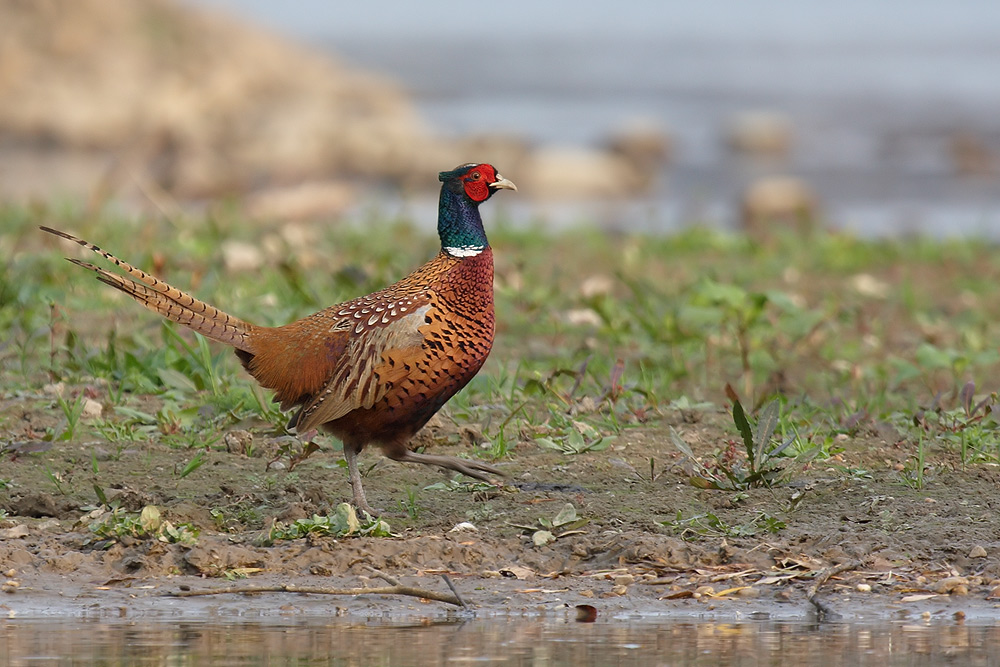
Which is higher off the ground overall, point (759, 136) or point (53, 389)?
point (759, 136)

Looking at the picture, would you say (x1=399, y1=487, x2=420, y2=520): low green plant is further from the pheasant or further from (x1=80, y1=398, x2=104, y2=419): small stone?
(x1=80, y1=398, x2=104, y2=419): small stone

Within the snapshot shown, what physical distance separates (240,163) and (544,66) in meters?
19.8

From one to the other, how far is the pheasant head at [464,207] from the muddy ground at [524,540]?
3.07 feet

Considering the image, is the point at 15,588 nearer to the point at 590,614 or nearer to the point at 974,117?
the point at 590,614

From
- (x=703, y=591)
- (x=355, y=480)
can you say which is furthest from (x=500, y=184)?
(x=703, y=591)

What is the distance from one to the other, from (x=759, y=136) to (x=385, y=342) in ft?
63.9

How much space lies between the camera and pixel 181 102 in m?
23.2

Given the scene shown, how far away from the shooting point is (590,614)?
183 inches

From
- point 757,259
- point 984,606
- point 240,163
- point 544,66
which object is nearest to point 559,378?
point 984,606

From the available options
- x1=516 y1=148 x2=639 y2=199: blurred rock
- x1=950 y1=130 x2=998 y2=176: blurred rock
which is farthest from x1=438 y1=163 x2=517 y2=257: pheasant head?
x1=950 y1=130 x2=998 y2=176: blurred rock

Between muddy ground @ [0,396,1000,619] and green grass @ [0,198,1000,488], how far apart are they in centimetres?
17

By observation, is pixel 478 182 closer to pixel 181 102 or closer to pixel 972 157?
pixel 972 157

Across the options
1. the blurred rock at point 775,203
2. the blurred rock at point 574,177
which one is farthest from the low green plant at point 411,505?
the blurred rock at point 574,177

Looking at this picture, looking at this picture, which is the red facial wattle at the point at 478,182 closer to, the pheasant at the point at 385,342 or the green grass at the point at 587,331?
the pheasant at the point at 385,342
